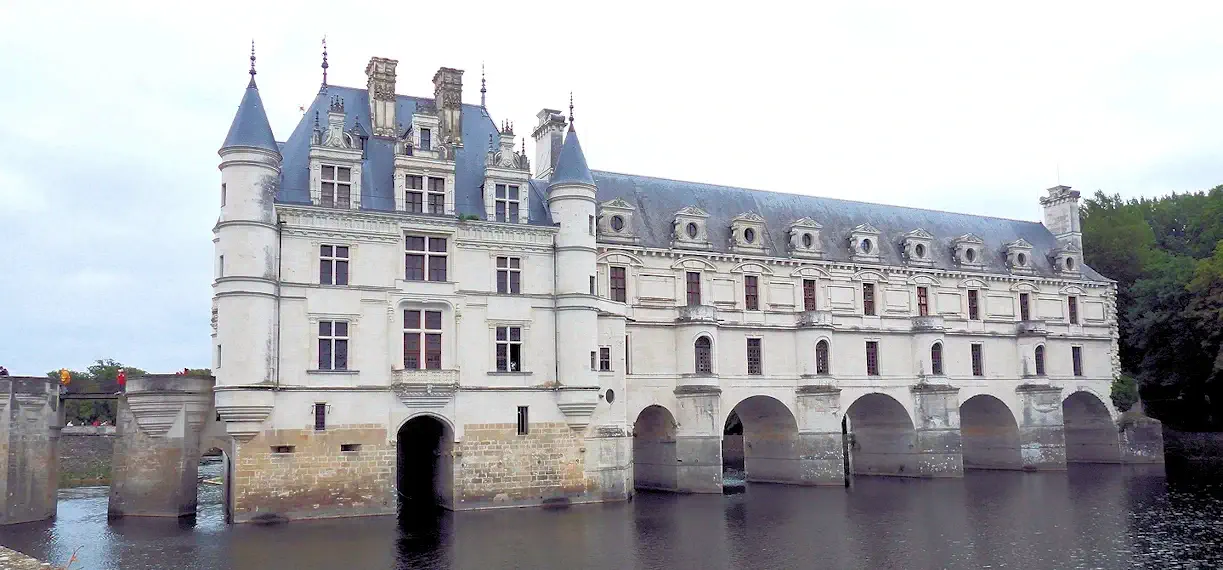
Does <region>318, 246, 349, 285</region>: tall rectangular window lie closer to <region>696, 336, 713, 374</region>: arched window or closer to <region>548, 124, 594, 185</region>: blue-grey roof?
<region>548, 124, 594, 185</region>: blue-grey roof

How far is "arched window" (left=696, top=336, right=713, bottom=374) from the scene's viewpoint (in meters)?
40.9

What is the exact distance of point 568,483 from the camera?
117 ft

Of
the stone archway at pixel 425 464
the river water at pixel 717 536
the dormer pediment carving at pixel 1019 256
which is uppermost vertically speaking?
the dormer pediment carving at pixel 1019 256

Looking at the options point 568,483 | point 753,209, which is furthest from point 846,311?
point 568,483

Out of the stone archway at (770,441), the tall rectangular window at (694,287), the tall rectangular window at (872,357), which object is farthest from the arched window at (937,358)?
the tall rectangular window at (694,287)

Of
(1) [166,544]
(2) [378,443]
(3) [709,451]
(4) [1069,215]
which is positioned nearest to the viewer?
(1) [166,544]

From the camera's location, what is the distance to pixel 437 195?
3531 centimetres

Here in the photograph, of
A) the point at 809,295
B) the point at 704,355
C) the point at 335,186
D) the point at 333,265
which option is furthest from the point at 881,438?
the point at 335,186

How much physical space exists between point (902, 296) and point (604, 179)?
51.1ft

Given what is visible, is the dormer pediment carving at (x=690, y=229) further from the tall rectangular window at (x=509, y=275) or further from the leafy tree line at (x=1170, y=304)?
the leafy tree line at (x=1170, y=304)

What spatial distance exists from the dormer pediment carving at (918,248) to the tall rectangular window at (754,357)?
1038cm

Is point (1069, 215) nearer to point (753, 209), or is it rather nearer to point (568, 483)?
point (753, 209)

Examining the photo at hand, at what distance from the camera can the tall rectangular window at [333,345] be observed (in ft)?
108

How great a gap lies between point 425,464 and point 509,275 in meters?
9.18
